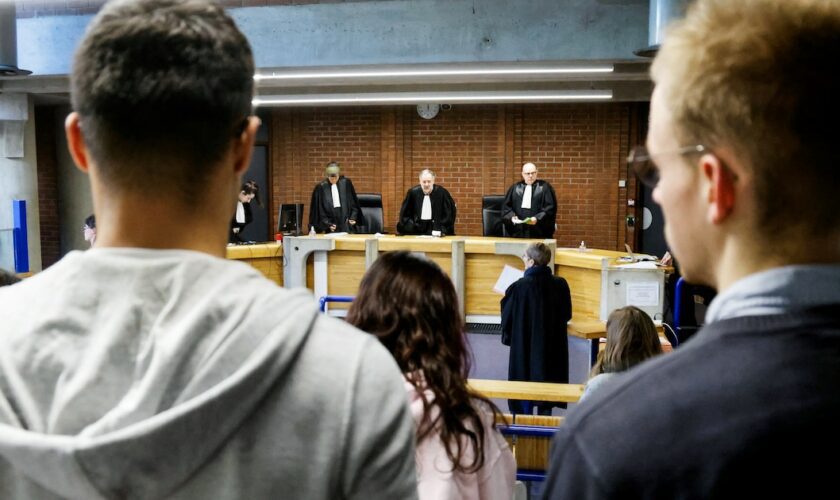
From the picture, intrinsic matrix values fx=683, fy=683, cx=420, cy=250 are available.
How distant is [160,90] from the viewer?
70 cm

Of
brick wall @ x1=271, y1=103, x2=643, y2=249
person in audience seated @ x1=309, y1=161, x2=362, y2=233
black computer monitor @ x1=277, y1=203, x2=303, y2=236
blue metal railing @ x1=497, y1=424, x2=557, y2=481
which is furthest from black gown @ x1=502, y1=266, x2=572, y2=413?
brick wall @ x1=271, y1=103, x2=643, y2=249

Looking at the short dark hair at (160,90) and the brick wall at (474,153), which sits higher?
the brick wall at (474,153)

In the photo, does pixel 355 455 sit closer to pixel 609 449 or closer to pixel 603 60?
pixel 609 449

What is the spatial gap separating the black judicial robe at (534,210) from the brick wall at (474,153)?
1679 mm

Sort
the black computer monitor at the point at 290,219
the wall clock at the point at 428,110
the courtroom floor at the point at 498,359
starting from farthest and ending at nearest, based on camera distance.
→ the wall clock at the point at 428,110
the black computer monitor at the point at 290,219
the courtroom floor at the point at 498,359

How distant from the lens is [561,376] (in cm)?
475

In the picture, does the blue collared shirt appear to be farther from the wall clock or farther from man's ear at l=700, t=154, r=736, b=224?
the wall clock

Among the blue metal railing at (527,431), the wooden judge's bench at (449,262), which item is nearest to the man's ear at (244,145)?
the blue metal railing at (527,431)

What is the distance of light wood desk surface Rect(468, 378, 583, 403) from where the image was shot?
342 cm

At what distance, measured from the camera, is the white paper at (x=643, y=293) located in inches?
255

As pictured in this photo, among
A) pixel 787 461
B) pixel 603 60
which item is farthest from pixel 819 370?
pixel 603 60

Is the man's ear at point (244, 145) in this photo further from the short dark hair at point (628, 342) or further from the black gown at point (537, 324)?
the black gown at point (537, 324)

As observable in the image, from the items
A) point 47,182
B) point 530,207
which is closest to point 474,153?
point 530,207

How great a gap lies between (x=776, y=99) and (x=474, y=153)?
1020 cm
